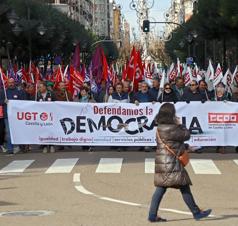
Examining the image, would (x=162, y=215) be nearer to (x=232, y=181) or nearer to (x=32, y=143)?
(x=232, y=181)

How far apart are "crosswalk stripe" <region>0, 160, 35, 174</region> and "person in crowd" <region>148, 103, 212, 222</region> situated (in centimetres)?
628

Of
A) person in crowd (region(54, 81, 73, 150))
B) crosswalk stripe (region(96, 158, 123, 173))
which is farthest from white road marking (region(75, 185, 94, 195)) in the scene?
person in crowd (region(54, 81, 73, 150))

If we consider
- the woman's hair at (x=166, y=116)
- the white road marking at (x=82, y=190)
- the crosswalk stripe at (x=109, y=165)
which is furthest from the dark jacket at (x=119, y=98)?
the woman's hair at (x=166, y=116)

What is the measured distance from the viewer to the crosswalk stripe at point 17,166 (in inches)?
594

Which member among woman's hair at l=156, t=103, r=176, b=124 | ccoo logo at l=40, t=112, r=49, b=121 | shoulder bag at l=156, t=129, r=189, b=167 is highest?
woman's hair at l=156, t=103, r=176, b=124

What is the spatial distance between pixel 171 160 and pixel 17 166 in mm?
7345

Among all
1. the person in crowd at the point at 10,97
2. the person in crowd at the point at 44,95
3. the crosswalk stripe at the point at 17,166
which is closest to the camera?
the crosswalk stripe at the point at 17,166

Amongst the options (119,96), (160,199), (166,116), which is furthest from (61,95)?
(160,199)

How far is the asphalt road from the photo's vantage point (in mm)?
9664

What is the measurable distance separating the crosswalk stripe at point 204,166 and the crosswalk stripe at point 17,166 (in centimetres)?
366

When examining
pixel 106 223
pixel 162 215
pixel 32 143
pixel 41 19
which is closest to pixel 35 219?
pixel 106 223

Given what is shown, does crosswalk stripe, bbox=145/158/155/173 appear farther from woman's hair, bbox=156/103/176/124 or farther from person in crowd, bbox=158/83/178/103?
woman's hair, bbox=156/103/176/124

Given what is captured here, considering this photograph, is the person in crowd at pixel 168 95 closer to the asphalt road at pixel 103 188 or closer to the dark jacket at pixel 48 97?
the asphalt road at pixel 103 188

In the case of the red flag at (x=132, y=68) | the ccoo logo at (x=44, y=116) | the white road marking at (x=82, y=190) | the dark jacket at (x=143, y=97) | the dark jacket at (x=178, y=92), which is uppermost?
the red flag at (x=132, y=68)
